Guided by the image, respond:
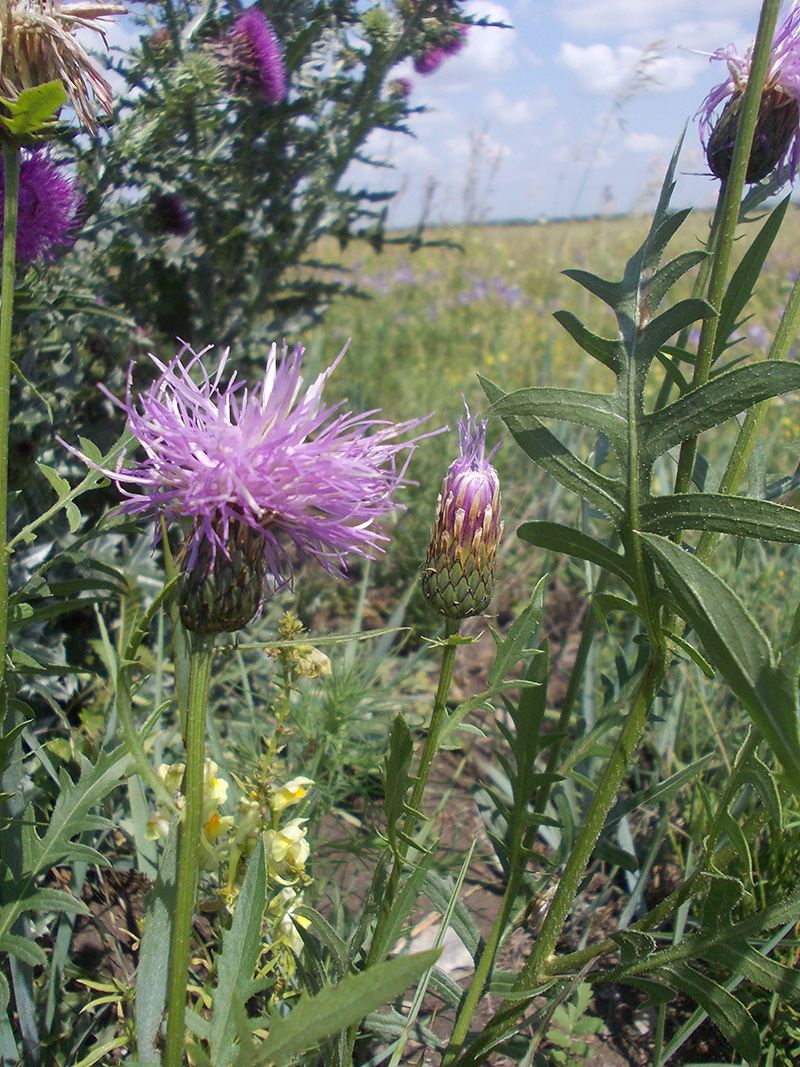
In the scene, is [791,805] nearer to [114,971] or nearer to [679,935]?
[679,935]

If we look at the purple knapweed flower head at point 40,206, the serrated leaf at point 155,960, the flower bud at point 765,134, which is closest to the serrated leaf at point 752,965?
the serrated leaf at point 155,960

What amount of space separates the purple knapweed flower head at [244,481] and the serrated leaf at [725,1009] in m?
0.80

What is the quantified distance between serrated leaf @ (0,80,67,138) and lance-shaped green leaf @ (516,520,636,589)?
2.63 ft

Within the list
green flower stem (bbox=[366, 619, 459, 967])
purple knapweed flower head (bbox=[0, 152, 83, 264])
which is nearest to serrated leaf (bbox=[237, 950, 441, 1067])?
green flower stem (bbox=[366, 619, 459, 967])

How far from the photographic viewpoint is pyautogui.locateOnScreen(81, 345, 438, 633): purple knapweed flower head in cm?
101

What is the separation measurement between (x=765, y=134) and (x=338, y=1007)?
4.79 ft

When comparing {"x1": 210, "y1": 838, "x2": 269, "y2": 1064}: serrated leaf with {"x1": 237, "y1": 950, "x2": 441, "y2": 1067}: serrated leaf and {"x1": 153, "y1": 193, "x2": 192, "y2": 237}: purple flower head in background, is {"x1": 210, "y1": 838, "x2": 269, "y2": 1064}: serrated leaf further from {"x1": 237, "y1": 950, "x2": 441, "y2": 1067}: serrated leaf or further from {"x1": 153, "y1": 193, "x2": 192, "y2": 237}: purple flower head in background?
{"x1": 153, "y1": 193, "x2": 192, "y2": 237}: purple flower head in background

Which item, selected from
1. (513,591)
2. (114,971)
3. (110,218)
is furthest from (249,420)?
(513,591)

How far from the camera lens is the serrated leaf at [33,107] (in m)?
1.01

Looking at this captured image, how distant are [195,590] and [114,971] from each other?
99 cm

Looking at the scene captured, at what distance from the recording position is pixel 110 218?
7.16ft

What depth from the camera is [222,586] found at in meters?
1.01

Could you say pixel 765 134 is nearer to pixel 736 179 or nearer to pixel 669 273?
pixel 736 179

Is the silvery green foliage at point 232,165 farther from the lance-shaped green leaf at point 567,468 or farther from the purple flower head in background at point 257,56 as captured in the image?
the lance-shaped green leaf at point 567,468
